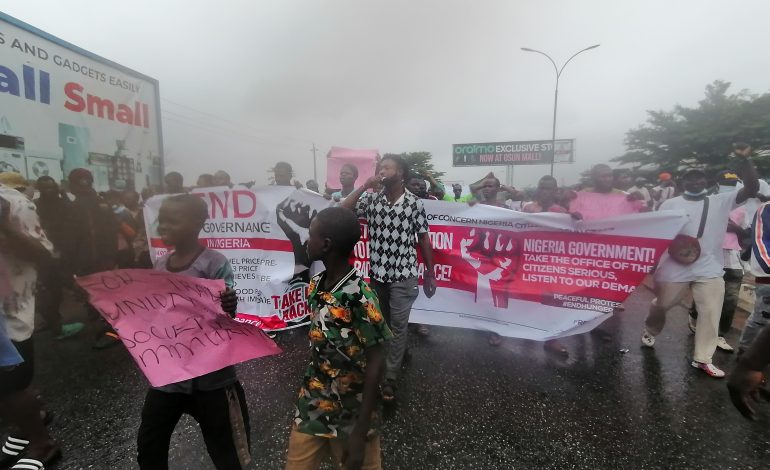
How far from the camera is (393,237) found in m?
3.21

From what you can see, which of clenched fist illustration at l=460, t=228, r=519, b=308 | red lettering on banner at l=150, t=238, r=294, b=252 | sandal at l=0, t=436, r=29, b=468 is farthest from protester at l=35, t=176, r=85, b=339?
clenched fist illustration at l=460, t=228, r=519, b=308

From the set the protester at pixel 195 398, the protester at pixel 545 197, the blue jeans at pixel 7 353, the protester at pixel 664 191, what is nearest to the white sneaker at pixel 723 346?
the protester at pixel 545 197

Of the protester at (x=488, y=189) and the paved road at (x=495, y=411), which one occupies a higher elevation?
the protester at (x=488, y=189)

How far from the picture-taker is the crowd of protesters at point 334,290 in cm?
160

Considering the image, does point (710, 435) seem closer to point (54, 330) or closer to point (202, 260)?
point (202, 260)

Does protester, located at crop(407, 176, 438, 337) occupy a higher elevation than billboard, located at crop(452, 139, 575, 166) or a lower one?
lower

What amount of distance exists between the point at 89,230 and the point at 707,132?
28.3 metres

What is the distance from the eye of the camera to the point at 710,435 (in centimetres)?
268

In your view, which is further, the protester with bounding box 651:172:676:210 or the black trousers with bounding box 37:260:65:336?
the protester with bounding box 651:172:676:210

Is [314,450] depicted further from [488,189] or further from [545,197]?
[545,197]

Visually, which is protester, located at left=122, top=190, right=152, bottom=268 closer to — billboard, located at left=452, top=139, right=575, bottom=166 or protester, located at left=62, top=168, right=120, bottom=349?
protester, located at left=62, top=168, right=120, bottom=349

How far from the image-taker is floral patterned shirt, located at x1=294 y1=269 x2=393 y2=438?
156 cm

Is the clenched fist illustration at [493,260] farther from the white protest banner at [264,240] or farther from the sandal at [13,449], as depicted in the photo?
the sandal at [13,449]

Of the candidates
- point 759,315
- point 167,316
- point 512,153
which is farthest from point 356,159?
point 512,153
